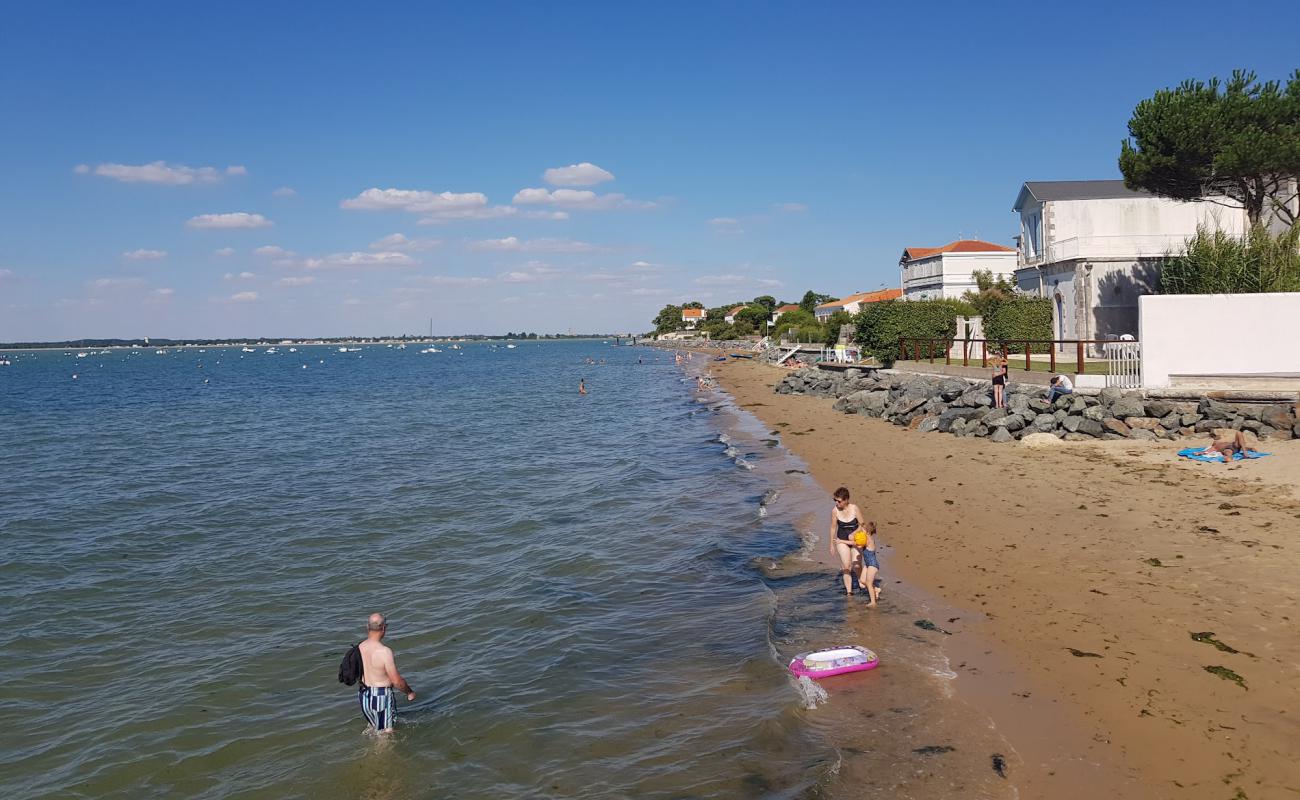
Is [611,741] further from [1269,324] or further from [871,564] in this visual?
[1269,324]

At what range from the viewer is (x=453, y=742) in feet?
26.7

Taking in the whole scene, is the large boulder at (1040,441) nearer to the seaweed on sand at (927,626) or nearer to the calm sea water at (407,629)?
the calm sea water at (407,629)

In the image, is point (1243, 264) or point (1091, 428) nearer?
point (1091, 428)

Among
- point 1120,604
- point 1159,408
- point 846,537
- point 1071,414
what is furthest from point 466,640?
point 1159,408

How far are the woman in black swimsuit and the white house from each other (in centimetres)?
2474

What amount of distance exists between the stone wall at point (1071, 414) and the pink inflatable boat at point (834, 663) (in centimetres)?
1433

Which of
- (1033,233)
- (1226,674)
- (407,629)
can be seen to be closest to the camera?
(1226,674)

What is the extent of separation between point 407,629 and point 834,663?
6.18 meters

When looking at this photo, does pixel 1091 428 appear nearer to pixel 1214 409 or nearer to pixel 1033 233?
pixel 1214 409

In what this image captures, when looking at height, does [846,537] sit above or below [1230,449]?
below

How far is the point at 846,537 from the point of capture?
1143 centimetres

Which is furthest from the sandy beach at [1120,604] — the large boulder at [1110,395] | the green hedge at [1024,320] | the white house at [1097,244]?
the green hedge at [1024,320]

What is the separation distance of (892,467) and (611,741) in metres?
14.4

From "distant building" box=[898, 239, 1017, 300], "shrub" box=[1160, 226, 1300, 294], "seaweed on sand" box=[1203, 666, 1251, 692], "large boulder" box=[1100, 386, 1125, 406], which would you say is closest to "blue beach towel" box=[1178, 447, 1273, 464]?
"large boulder" box=[1100, 386, 1125, 406]
